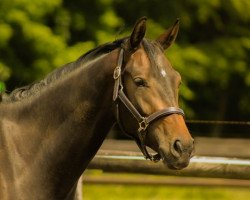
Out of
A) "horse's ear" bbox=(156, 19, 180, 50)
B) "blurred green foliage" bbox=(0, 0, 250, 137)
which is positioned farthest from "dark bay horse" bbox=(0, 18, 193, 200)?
"blurred green foliage" bbox=(0, 0, 250, 137)

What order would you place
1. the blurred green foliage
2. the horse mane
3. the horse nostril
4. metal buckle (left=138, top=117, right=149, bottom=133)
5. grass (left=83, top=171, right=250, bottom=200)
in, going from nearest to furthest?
1. the horse nostril
2. metal buckle (left=138, top=117, right=149, bottom=133)
3. the horse mane
4. grass (left=83, top=171, right=250, bottom=200)
5. the blurred green foliage

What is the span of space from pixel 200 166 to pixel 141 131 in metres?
2.16

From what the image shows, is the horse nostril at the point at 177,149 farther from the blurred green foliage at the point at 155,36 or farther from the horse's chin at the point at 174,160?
the blurred green foliage at the point at 155,36

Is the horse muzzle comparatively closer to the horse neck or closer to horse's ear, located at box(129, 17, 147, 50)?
the horse neck

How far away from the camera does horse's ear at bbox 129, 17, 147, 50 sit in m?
3.36

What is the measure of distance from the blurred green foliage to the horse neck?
5.21 metres

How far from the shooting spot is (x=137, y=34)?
3393 mm

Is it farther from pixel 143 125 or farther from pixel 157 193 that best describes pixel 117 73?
pixel 157 193

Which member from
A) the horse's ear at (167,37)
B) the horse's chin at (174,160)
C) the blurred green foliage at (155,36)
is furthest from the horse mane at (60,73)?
the blurred green foliage at (155,36)

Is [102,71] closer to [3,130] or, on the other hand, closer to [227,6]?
[3,130]

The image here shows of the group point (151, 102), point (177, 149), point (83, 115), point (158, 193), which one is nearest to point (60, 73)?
point (83, 115)

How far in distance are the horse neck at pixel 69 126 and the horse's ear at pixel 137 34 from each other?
0.38 ft

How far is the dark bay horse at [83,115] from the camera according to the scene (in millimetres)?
3320

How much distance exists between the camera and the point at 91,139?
3.43m
